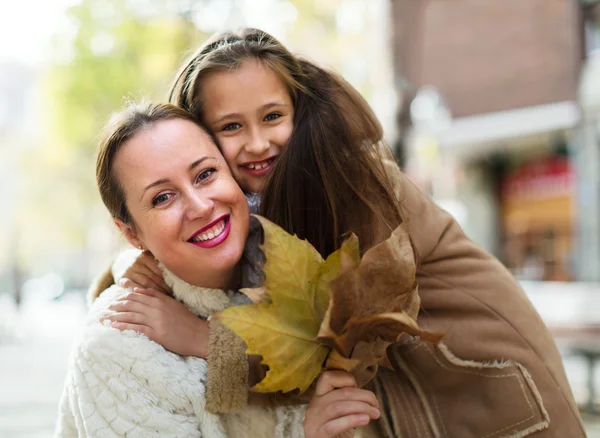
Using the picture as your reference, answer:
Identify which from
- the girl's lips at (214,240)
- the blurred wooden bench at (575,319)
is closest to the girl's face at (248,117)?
the girl's lips at (214,240)

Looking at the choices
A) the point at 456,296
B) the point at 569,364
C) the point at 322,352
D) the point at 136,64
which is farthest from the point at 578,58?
the point at 322,352

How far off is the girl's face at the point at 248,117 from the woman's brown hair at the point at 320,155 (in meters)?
0.04

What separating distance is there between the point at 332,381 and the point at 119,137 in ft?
3.53

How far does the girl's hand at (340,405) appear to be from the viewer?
1.91 meters

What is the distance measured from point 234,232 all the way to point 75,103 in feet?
53.7

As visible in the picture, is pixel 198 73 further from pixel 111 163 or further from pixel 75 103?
pixel 75 103

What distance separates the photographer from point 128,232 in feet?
8.09

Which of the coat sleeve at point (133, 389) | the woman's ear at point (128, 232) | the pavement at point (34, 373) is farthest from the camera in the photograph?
the pavement at point (34, 373)

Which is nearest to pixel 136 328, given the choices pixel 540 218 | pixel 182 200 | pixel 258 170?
pixel 182 200

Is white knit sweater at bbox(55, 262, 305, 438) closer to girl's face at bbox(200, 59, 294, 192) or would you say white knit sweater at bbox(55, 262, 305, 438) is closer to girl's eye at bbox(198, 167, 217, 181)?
girl's eye at bbox(198, 167, 217, 181)

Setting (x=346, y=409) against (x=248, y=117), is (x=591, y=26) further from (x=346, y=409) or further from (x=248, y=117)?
(x=346, y=409)

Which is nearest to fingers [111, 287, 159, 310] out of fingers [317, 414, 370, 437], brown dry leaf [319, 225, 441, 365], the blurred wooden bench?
fingers [317, 414, 370, 437]

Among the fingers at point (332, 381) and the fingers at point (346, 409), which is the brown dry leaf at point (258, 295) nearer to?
the fingers at point (332, 381)

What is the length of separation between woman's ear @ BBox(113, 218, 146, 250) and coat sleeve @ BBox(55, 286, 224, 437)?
0.33m
